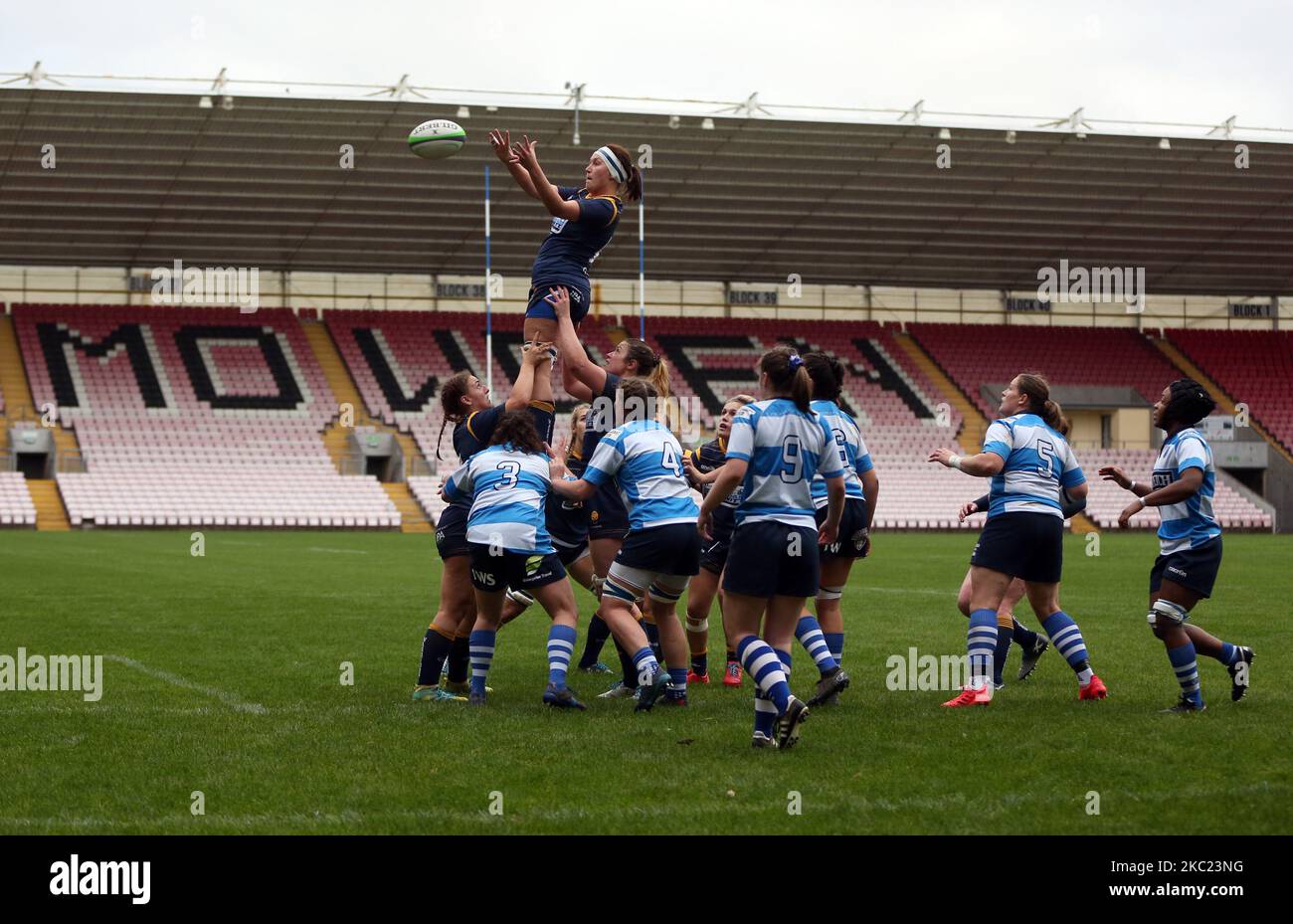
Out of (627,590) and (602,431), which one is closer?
(627,590)

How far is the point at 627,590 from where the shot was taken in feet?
27.2

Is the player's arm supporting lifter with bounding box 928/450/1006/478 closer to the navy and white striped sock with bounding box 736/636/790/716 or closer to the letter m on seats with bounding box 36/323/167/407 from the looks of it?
the navy and white striped sock with bounding box 736/636/790/716

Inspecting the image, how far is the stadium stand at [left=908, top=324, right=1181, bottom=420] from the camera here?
49.4 meters

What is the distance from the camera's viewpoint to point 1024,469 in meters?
8.48

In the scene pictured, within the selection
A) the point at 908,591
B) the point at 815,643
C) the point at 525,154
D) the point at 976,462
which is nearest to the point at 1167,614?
the point at 976,462

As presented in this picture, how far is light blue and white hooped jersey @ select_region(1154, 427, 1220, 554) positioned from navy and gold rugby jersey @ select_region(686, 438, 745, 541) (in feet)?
9.24

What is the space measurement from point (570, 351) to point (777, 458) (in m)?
1.93

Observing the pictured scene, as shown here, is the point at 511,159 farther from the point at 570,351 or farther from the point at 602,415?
the point at 602,415

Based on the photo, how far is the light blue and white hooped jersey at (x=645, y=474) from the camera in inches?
326

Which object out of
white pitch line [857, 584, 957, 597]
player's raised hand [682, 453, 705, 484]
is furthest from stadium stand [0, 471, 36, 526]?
player's raised hand [682, 453, 705, 484]

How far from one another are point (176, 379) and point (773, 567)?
40297 mm

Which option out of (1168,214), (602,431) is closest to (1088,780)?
(602,431)
